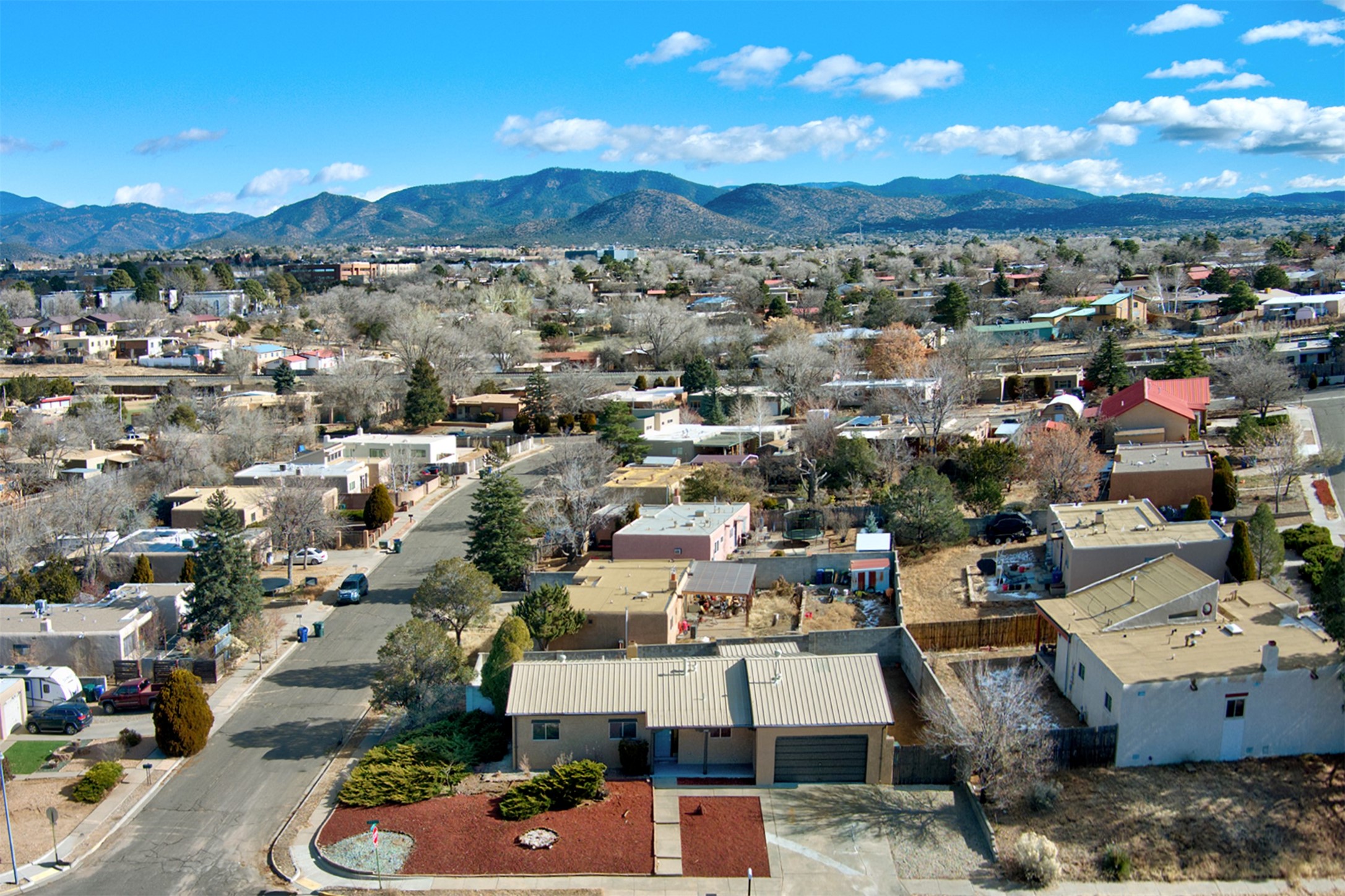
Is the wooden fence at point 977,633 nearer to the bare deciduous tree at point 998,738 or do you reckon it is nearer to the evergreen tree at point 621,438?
the bare deciduous tree at point 998,738

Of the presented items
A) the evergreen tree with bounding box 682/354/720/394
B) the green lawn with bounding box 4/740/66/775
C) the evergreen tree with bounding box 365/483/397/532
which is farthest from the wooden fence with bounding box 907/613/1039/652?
the evergreen tree with bounding box 682/354/720/394

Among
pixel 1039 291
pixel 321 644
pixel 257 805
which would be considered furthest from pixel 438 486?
pixel 1039 291

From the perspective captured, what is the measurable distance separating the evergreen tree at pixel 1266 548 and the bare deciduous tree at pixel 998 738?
10.2 m

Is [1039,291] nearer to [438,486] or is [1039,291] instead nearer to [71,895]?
[438,486]

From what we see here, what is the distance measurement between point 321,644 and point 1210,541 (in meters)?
23.2

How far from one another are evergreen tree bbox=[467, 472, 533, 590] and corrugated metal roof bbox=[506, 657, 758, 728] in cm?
1007

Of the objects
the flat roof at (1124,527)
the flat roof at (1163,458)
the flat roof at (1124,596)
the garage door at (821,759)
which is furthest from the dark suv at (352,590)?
the flat roof at (1163,458)

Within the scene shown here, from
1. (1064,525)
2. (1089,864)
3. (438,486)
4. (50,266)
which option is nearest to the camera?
(1089,864)

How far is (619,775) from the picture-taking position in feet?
68.0

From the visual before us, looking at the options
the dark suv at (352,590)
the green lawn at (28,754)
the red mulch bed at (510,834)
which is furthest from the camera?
the dark suv at (352,590)

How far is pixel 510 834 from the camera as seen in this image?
61.1 feet

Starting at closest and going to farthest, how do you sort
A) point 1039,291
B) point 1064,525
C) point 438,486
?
point 1064,525
point 438,486
point 1039,291

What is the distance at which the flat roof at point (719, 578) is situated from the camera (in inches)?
1123

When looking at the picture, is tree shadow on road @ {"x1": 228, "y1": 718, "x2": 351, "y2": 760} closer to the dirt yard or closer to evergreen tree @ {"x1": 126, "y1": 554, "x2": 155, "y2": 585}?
evergreen tree @ {"x1": 126, "y1": 554, "x2": 155, "y2": 585}
